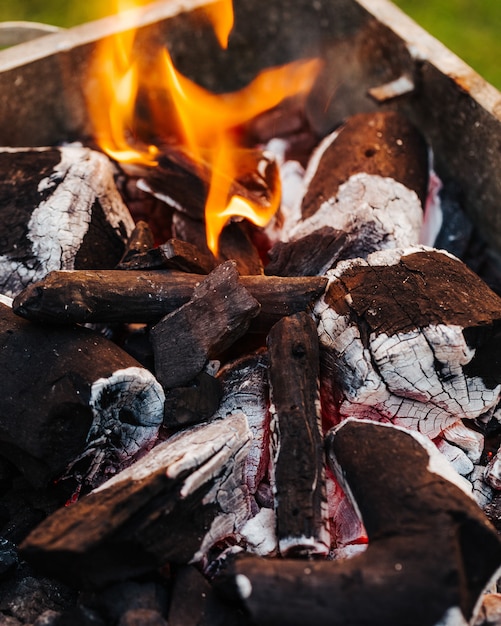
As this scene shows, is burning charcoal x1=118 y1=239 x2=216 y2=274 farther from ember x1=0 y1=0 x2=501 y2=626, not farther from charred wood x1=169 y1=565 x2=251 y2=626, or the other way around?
charred wood x1=169 y1=565 x2=251 y2=626

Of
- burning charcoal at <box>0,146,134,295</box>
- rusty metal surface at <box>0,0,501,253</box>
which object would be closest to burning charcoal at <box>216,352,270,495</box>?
burning charcoal at <box>0,146,134,295</box>

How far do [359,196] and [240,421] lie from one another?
3.11ft

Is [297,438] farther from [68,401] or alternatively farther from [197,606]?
[68,401]

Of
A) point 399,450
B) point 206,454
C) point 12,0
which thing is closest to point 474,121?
point 399,450

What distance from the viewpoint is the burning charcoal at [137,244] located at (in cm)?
207

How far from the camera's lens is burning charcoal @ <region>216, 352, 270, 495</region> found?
1856 mm

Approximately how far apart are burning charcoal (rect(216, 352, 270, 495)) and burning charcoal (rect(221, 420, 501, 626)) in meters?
0.36

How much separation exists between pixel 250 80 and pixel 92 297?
1.84 m

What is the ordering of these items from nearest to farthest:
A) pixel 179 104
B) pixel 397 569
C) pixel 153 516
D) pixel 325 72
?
pixel 397 569 → pixel 153 516 → pixel 179 104 → pixel 325 72

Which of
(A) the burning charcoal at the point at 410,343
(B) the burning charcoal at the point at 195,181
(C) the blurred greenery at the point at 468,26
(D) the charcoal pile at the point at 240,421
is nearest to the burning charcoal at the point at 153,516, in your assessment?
(D) the charcoal pile at the point at 240,421

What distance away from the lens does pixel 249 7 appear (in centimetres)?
304

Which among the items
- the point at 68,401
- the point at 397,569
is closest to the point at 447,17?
the point at 68,401

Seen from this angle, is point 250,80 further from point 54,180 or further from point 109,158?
point 54,180

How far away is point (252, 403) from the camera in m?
1.89
